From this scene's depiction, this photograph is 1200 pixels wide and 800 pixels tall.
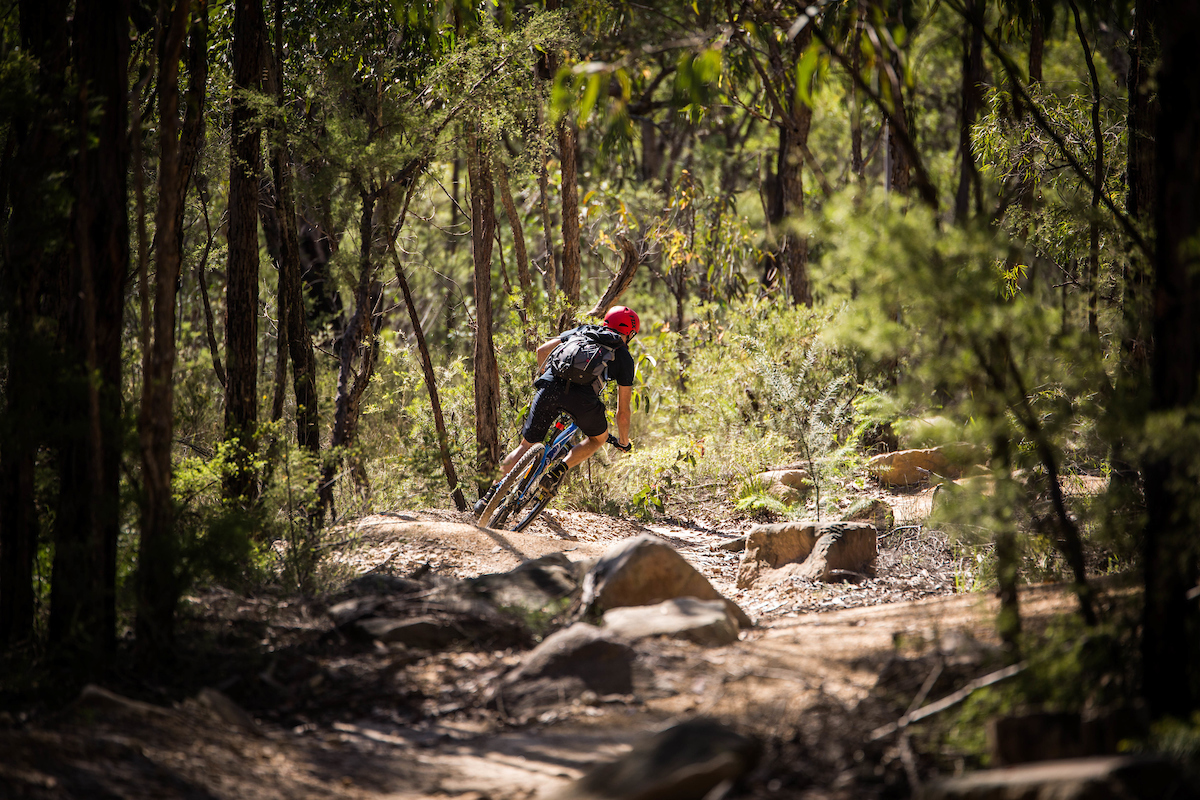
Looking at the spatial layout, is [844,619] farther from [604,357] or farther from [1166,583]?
[604,357]

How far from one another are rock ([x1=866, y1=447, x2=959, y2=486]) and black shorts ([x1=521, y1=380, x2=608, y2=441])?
348cm

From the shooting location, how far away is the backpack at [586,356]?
7.47 m

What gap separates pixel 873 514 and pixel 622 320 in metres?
2.80

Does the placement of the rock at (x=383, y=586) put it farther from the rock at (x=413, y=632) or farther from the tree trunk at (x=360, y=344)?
the tree trunk at (x=360, y=344)

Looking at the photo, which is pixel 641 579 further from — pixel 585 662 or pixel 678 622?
pixel 585 662

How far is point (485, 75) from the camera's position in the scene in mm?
7871

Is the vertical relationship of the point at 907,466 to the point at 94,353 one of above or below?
below

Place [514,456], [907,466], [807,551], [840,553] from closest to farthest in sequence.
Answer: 1. [840,553]
2. [807,551]
3. [514,456]
4. [907,466]

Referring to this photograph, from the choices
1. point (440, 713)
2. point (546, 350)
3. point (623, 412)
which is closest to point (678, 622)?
point (440, 713)

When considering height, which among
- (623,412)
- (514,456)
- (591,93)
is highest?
(591,93)

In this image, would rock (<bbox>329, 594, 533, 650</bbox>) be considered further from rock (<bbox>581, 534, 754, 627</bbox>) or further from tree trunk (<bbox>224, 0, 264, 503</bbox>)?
tree trunk (<bbox>224, 0, 264, 503</bbox>)

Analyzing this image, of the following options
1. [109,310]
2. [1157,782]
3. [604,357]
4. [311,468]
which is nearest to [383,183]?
[604,357]

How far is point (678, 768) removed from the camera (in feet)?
8.41

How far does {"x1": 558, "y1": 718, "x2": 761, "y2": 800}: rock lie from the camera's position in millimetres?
2531
